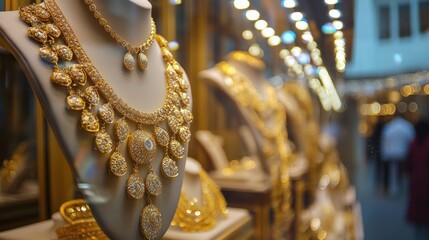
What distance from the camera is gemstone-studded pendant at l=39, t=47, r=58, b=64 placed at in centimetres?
66

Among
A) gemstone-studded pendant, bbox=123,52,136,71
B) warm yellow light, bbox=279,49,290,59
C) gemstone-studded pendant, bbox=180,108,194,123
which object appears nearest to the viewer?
gemstone-studded pendant, bbox=123,52,136,71

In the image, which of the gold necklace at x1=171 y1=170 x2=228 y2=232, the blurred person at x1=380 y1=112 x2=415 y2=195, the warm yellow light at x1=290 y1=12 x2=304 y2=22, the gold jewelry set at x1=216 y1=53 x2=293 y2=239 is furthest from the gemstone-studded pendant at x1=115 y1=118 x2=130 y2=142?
the gold jewelry set at x1=216 y1=53 x2=293 y2=239

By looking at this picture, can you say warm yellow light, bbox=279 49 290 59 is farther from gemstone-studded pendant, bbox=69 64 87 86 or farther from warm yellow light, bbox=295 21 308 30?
gemstone-studded pendant, bbox=69 64 87 86

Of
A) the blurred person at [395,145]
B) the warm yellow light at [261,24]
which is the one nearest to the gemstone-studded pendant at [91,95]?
the warm yellow light at [261,24]

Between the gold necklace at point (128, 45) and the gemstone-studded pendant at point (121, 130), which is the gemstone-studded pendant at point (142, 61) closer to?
the gold necklace at point (128, 45)

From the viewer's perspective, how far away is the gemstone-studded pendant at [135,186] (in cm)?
71

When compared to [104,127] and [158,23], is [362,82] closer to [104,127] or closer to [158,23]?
[158,23]

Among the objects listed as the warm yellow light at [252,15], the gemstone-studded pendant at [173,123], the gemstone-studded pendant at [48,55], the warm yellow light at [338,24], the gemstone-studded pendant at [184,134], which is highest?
the warm yellow light at [252,15]

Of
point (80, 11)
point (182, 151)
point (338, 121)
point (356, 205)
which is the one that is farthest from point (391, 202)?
point (80, 11)

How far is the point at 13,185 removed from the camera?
1025 mm

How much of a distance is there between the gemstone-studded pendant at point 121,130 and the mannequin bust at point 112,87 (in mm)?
17

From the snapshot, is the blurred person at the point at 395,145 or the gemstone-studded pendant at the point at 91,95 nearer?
the gemstone-studded pendant at the point at 91,95

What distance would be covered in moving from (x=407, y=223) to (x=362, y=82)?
439 millimetres

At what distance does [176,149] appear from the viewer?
829mm
